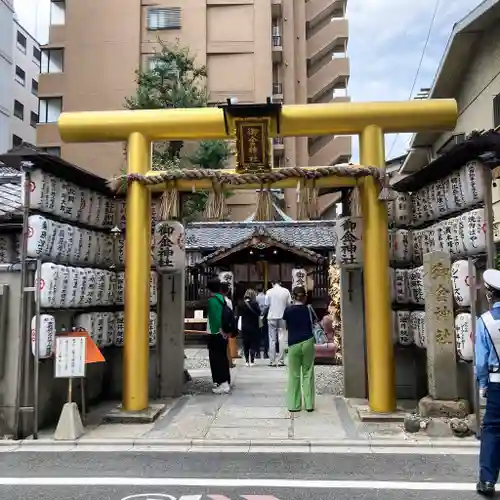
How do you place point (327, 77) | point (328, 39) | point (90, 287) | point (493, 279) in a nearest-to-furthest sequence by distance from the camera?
point (493, 279)
point (90, 287)
point (327, 77)
point (328, 39)

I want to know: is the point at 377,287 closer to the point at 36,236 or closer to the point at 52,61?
the point at 36,236

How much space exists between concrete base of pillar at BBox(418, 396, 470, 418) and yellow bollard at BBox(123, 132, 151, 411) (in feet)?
14.5

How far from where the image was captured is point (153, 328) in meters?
10.1

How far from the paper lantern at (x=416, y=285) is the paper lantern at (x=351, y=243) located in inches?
37.1

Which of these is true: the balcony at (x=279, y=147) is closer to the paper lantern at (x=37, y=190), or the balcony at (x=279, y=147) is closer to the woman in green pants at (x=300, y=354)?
the woman in green pants at (x=300, y=354)

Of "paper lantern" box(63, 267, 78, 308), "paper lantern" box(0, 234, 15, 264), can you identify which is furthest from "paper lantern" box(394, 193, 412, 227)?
"paper lantern" box(0, 234, 15, 264)

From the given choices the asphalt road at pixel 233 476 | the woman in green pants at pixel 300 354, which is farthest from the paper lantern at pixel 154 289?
the asphalt road at pixel 233 476

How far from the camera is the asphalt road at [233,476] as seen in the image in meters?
5.43

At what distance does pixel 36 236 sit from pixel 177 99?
21.8 m

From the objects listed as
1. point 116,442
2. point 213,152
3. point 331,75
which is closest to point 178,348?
point 116,442

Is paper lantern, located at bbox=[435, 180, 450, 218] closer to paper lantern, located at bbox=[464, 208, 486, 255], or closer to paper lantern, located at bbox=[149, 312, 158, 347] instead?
paper lantern, located at bbox=[464, 208, 486, 255]

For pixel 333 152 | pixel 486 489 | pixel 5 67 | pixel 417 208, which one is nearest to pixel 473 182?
pixel 417 208

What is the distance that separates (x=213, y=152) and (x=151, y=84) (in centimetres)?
534

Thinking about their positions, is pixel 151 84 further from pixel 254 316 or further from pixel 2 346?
pixel 2 346
